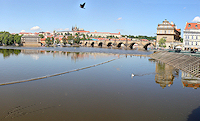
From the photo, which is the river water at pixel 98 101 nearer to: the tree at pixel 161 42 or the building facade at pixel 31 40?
the tree at pixel 161 42

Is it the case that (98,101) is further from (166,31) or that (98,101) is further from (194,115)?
(166,31)

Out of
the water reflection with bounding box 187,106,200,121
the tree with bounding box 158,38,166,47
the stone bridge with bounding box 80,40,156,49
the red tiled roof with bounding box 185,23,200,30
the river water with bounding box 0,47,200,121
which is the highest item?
the red tiled roof with bounding box 185,23,200,30

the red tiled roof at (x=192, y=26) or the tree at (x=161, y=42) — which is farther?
the tree at (x=161, y=42)

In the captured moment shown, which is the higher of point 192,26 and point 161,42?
point 192,26

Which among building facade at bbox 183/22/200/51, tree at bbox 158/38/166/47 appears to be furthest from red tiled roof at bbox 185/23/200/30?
tree at bbox 158/38/166/47

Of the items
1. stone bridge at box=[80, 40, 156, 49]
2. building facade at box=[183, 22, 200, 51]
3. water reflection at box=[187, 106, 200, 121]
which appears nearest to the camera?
water reflection at box=[187, 106, 200, 121]

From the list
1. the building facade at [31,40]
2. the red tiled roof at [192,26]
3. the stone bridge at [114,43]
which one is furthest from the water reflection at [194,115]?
the building facade at [31,40]

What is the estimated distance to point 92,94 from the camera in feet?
53.0

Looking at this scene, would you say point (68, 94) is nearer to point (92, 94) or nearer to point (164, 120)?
point (92, 94)

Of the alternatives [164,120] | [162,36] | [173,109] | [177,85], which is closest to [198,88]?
[177,85]

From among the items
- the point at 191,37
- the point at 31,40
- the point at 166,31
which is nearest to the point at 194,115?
the point at 191,37

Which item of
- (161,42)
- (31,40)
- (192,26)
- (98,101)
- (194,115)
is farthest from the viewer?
(31,40)

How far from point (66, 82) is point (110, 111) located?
867 cm

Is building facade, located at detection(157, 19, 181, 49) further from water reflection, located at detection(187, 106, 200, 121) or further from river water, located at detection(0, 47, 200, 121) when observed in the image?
water reflection, located at detection(187, 106, 200, 121)
